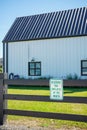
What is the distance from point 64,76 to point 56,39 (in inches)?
142

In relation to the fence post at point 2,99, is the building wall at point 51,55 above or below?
above

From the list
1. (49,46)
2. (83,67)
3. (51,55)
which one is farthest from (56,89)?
(49,46)

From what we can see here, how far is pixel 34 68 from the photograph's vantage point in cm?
2667

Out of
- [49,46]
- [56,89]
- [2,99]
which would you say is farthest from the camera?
[49,46]

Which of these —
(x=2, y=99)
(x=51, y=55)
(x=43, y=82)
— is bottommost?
(x=2, y=99)

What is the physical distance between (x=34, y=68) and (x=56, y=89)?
65.8 ft

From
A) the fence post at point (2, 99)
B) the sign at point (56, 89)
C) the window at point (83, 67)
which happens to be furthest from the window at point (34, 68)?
the sign at point (56, 89)

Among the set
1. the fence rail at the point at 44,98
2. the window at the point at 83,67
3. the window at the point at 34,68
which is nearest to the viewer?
the fence rail at the point at 44,98

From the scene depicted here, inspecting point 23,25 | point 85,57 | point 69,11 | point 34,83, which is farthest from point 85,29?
point 34,83

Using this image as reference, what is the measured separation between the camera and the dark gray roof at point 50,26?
2516cm

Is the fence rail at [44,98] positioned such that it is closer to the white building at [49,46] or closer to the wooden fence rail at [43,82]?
the wooden fence rail at [43,82]

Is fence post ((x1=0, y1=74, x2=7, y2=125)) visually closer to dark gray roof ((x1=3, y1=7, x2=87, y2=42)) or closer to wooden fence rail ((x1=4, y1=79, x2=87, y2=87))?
wooden fence rail ((x1=4, y1=79, x2=87, y2=87))

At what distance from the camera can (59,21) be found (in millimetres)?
26969

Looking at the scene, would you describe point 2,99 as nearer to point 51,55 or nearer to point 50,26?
point 51,55
